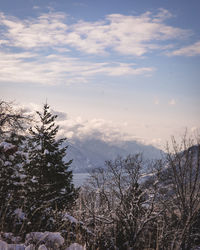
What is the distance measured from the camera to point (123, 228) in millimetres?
12656

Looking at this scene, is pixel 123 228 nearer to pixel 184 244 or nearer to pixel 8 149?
pixel 184 244

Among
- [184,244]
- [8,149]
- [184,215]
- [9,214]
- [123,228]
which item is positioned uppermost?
[8,149]

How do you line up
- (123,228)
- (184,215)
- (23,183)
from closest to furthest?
(23,183)
(184,215)
(123,228)

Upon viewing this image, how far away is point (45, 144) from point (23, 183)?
1049 centimetres

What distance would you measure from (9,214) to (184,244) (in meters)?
6.51

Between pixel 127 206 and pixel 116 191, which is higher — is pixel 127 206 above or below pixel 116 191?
below

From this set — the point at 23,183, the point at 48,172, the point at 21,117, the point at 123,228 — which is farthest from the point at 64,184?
the point at 23,183

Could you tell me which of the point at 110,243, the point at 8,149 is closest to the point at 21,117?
the point at 8,149

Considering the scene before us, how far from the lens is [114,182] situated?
60.0ft

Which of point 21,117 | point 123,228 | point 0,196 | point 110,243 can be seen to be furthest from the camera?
point 123,228

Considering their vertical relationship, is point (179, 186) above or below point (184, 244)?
above

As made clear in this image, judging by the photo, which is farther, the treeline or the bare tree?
the bare tree

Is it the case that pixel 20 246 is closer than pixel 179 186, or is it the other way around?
pixel 20 246

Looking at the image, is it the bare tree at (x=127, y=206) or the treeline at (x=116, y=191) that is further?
the bare tree at (x=127, y=206)
